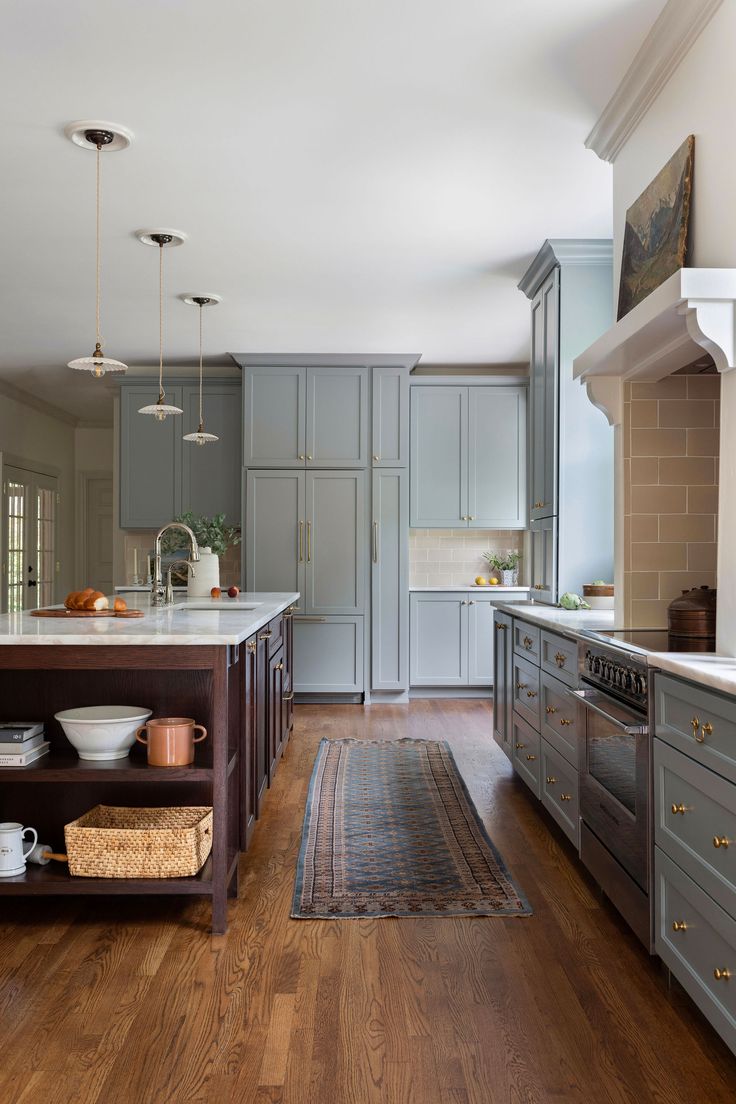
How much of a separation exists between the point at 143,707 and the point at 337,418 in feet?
13.3

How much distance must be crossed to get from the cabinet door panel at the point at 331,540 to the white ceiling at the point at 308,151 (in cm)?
132

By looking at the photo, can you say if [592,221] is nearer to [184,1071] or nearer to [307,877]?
[307,877]

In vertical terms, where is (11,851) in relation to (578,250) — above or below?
below

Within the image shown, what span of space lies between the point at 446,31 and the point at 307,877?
2.75m

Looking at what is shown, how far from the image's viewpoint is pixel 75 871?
2.55m

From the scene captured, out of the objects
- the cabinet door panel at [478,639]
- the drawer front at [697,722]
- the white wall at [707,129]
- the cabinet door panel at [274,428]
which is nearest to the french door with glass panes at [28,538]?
the cabinet door panel at [274,428]

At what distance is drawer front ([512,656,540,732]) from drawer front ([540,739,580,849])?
0.20m

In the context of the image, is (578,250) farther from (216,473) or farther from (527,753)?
(216,473)

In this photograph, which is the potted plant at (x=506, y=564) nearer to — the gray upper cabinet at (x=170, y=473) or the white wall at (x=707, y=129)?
the gray upper cabinet at (x=170, y=473)

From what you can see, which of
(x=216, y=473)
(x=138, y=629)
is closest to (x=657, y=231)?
(x=138, y=629)

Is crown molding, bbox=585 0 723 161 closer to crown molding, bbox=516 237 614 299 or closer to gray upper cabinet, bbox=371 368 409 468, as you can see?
crown molding, bbox=516 237 614 299

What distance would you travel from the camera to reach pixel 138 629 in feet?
8.86

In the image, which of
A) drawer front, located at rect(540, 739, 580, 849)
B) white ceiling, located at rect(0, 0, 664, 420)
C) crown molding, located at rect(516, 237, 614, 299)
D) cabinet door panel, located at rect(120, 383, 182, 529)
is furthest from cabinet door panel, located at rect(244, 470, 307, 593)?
drawer front, located at rect(540, 739, 580, 849)

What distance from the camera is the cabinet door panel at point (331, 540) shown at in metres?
6.53
